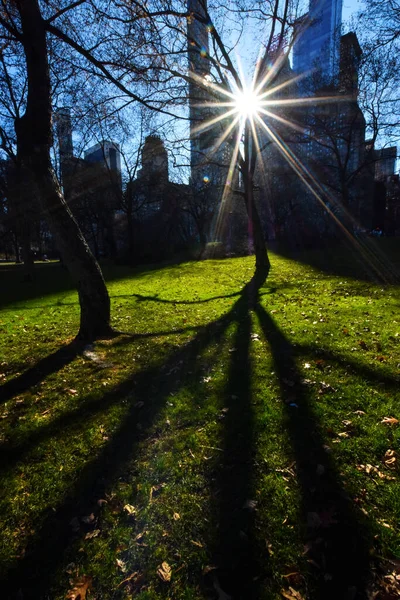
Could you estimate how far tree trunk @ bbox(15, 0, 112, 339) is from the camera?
18.8ft

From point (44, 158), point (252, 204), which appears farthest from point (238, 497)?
point (252, 204)

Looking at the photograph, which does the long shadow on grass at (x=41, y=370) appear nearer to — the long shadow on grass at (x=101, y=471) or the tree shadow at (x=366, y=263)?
the long shadow on grass at (x=101, y=471)

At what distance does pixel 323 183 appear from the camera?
28.1m

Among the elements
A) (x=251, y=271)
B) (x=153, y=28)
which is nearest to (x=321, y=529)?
(x=153, y=28)

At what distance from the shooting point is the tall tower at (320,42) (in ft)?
44.1

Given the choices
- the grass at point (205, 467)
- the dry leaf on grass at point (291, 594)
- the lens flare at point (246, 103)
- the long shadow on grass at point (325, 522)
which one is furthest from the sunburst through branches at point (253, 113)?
the dry leaf on grass at point (291, 594)

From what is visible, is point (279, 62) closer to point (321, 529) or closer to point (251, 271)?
point (251, 271)

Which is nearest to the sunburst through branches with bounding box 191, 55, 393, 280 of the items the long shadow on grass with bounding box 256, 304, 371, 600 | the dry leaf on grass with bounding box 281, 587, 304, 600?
the long shadow on grass with bounding box 256, 304, 371, 600

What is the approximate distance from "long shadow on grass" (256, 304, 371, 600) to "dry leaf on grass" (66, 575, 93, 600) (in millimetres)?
1392

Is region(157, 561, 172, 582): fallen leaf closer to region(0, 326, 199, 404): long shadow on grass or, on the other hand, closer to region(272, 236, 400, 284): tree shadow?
region(0, 326, 199, 404): long shadow on grass

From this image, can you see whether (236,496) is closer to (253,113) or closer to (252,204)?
(252,204)

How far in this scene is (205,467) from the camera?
3027mm

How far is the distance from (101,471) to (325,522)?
6.52ft

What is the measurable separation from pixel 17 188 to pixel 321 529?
77.0ft
